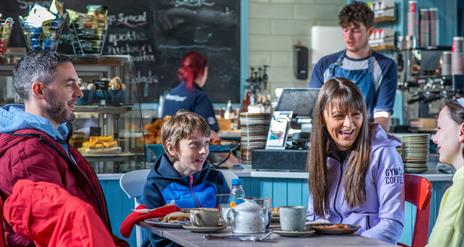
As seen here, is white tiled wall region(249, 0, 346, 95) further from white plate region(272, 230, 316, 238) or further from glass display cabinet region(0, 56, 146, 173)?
white plate region(272, 230, 316, 238)

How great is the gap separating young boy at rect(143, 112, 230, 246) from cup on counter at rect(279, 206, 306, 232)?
30.4 inches

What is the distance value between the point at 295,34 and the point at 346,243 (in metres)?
8.16

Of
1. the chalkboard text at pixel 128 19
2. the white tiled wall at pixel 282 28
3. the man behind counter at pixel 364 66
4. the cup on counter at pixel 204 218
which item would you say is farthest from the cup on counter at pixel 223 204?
the white tiled wall at pixel 282 28

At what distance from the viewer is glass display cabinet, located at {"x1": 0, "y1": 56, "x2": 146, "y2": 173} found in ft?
16.4

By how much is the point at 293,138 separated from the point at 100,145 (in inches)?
39.3

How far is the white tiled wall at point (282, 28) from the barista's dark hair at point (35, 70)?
7303mm

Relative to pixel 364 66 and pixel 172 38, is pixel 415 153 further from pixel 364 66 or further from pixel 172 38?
pixel 172 38

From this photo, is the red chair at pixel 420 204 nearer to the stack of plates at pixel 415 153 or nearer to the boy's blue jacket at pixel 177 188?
the boy's blue jacket at pixel 177 188

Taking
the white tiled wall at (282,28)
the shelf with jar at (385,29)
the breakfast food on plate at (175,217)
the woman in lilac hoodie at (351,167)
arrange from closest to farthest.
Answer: the breakfast food on plate at (175,217) → the woman in lilac hoodie at (351,167) → the shelf with jar at (385,29) → the white tiled wall at (282,28)

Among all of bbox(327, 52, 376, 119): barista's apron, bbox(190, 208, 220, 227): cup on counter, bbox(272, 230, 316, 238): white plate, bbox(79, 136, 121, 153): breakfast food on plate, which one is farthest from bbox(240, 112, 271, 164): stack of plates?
bbox(272, 230, 316, 238): white plate

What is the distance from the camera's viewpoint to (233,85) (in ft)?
34.3

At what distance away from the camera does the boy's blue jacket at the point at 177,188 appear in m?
3.71

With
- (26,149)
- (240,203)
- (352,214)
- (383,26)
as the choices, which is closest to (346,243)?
(240,203)

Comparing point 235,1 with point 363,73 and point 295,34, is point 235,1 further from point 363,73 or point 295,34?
point 363,73
